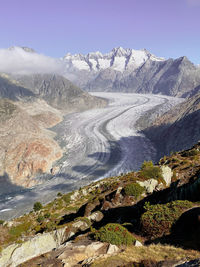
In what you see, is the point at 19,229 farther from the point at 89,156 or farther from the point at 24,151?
the point at 24,151

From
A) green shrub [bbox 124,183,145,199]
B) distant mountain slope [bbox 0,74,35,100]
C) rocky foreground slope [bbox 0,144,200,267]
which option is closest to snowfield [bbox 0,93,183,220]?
green shrub [bbox 124,183,145,199]

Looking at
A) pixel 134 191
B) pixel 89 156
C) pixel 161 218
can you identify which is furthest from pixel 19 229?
pixel 89 156

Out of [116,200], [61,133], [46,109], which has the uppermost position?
[46,109]

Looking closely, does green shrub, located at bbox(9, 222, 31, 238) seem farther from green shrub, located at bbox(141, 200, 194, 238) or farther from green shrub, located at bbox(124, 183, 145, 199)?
green shrub, located at bbox(141, 200, 194, 238)

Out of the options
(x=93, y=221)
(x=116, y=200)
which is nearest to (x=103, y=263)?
(x=93, y=221)

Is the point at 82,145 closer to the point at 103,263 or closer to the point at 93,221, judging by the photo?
the point at 93,221

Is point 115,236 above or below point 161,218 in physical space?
below

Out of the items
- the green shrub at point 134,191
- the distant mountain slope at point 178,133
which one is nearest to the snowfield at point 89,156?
the distant mountain slope at point 178,133

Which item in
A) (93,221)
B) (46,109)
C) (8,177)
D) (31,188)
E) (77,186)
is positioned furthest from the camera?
(46,109)
